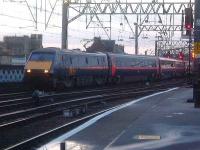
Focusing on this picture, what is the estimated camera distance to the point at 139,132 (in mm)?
14633

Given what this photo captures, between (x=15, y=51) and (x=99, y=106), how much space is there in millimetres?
77110

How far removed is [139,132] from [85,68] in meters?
31.0

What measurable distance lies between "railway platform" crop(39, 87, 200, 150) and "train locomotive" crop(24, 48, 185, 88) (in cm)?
1868

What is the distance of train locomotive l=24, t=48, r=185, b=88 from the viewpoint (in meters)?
39.1

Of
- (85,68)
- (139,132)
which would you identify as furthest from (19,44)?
(139,132)

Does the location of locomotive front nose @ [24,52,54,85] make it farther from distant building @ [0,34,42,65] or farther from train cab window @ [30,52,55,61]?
distant building @ [0,34,42,65]

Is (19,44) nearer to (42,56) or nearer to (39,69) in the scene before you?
(42,56)

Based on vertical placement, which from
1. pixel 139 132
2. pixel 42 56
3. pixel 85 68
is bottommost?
pixel 139 132

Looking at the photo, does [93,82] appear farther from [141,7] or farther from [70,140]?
[70,140]

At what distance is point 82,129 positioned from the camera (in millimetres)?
15891

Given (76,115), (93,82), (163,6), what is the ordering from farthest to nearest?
1. (163,6)
2. (93,82)
3. (76,115)

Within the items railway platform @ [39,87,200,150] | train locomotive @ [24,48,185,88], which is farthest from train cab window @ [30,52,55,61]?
railway platform @ [39,87,200,150]

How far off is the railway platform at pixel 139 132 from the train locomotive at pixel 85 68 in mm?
18677

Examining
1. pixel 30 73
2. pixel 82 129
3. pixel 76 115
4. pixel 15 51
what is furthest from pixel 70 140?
pixel 15 51
